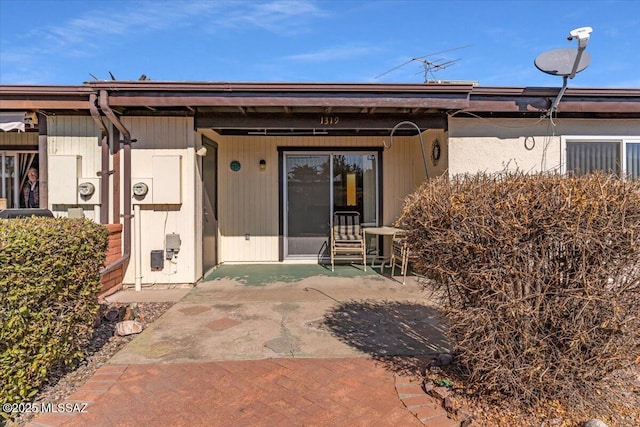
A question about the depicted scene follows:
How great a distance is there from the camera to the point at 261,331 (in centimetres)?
380

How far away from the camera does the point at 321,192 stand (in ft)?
25.3

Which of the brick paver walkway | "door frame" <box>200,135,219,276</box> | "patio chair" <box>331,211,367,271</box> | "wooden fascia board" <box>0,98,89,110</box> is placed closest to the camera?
the brick paver walkway

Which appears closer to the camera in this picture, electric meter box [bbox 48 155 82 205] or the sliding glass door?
electric meter box [bbox 48 155 82 205]

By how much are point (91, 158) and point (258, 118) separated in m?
2.72

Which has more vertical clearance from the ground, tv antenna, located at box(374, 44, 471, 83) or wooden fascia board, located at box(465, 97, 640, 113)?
tv antenna, located at box(374, 44, 471, 83)

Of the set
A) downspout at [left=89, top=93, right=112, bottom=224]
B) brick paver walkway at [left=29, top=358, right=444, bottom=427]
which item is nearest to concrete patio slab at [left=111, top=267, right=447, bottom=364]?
brick paver walkway at [left=29, top=358, right=444, bottom=427]

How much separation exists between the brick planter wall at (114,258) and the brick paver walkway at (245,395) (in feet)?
8.62

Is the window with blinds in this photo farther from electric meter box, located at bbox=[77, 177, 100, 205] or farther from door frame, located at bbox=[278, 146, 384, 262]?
electric meter box, located at bbox=[77, 177, 100, 205]

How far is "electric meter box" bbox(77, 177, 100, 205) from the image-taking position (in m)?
5.61

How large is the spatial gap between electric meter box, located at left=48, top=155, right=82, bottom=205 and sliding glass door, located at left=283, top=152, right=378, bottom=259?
3.68 metres

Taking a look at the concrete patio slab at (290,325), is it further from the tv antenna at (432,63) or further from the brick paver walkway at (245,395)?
the tv antenna at (432,63)

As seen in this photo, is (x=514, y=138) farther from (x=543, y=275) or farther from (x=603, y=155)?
(x=543, y=275)

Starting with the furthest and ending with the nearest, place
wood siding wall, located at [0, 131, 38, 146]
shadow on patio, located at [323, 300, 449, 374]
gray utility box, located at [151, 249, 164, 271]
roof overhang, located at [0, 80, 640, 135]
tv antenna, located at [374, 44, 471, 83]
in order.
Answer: tv antenna, located at [374, 44, 471, 83] → wood siding wall, located at [0, 131, 38, 146] → gray utility box, located at [151, 249, 164, 271] → roof overhang, located at [0, 80, 640, 135] → shadow on patio, located at [323, 300, 449, 374]

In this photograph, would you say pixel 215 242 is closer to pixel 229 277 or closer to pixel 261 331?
pixel 229 277
